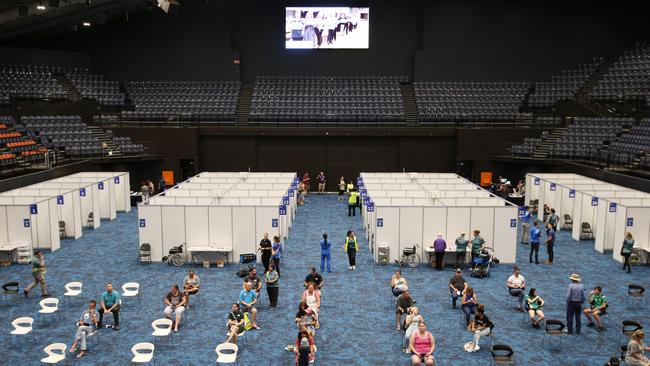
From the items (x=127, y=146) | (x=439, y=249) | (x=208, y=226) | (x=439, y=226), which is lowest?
(x=439, y=249)

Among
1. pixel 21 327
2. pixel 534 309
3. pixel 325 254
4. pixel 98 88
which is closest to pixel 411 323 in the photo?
pixel 534 309

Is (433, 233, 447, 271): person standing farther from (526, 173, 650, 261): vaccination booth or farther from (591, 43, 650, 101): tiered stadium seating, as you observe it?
(591, 43, 650, 101): tiered stadium seating

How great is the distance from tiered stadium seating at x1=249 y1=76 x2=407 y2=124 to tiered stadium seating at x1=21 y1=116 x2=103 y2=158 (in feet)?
36.0

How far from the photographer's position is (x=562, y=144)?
37.8 meters

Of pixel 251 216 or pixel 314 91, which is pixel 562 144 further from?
pixel 251 216

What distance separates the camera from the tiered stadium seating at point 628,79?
39.7m

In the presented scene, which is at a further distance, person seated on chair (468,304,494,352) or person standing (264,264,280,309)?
person standing (264,264,280,309)

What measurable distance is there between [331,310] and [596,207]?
14544 millimetres

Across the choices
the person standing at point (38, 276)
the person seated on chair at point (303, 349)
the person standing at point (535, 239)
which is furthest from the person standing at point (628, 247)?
the person standing at point (38, 276)

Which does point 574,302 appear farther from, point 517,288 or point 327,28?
point 327,28

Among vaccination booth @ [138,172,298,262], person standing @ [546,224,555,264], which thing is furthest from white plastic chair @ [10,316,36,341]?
person standing @ [546,224,555,264]

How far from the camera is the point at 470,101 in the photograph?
44000 millimetres

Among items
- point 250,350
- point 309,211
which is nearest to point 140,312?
point 250,350

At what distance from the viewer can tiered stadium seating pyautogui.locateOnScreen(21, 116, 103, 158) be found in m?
36.5
